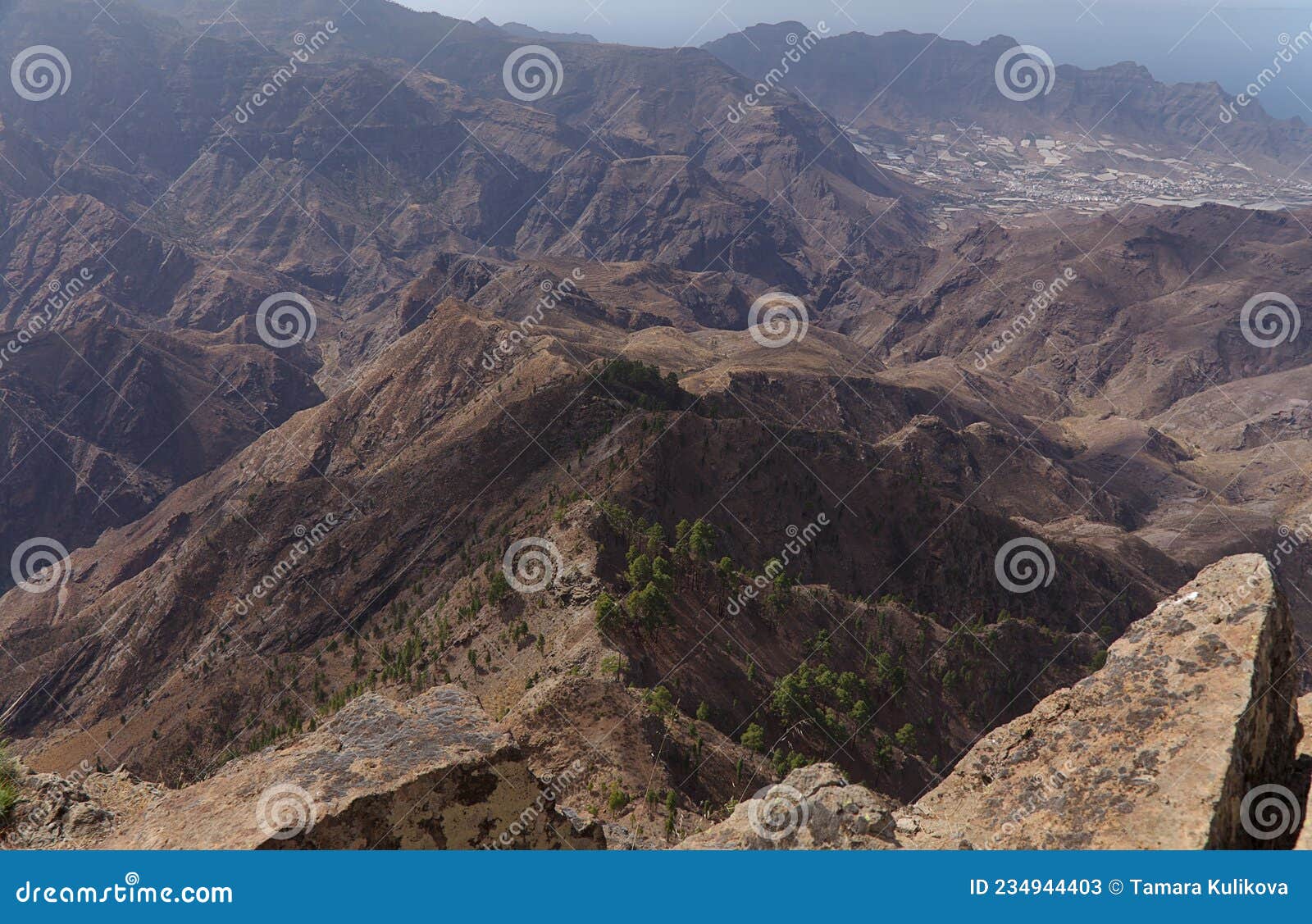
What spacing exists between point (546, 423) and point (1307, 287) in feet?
606

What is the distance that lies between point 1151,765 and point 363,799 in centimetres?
1102

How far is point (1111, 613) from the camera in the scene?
67.6m

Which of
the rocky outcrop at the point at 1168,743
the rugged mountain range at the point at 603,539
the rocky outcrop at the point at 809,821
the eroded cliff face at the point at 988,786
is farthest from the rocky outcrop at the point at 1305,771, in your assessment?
the rugged mountain range at the point at 603,539

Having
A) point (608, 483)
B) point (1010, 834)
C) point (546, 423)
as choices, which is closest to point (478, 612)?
point (608, 483)

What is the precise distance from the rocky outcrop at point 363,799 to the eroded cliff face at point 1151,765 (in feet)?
13.0

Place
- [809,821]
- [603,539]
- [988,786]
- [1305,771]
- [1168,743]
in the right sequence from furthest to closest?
[603,539] → [988,786] → [809,821] → [1305,771] → [1168,743]

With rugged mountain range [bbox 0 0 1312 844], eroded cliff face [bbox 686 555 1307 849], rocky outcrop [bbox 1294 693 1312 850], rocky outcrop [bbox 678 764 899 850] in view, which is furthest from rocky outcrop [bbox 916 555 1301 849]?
rugged mountain range [bbox 0 0 1312 844]

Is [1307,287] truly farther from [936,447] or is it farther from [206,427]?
[206,427]

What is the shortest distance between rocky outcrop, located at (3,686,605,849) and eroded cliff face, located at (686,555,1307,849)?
3973mm

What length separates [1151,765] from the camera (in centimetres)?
1171

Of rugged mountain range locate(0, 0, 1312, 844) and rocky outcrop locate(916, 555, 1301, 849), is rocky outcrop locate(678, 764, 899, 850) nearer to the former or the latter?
rocky outcrop locate(916, 555, 1301, 849)

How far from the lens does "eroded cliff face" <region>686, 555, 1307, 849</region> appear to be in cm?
1112

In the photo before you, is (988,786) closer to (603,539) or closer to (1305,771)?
(1305,771)

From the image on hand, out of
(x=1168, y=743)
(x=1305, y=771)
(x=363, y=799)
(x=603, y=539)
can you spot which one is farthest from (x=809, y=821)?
(x=603, y=539)
